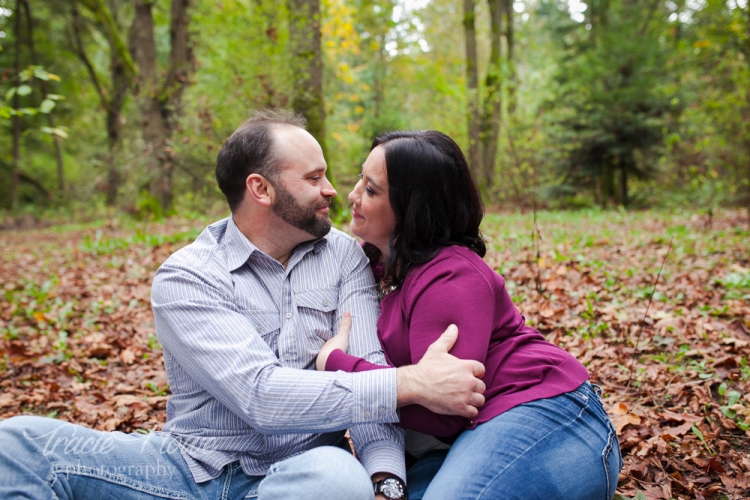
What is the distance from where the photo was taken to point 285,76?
363 inches

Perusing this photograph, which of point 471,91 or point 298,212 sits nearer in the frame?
point 298,212

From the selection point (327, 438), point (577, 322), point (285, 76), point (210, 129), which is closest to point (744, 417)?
point (577, 322)

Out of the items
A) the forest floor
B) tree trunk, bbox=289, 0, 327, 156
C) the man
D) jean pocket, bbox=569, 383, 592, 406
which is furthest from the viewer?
tree trunk, bbox=289, 0, 327, 156

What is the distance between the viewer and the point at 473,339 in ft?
6.70

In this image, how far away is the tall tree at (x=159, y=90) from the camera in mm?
12164

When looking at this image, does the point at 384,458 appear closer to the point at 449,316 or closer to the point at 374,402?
the point at 374,402

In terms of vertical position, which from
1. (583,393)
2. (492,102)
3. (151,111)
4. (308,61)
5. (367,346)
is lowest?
(583,393)

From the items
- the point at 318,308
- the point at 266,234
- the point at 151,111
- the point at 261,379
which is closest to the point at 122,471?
the point at 261,379

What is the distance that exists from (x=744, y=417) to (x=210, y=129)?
9.90 meters

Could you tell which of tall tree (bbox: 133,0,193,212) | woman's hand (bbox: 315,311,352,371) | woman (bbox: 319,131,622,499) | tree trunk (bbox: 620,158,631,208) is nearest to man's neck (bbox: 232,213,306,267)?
woman (bbox: 319,131,622,499)

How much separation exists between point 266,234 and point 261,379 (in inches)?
31.4

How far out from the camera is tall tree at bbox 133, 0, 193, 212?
1216 cm

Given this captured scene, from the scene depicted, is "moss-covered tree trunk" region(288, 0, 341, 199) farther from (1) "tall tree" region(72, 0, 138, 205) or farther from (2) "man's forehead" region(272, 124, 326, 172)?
(2) "man's forehead" region(272, 124, 326, 172)

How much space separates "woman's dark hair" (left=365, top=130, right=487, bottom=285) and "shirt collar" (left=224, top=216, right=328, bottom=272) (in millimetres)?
439
